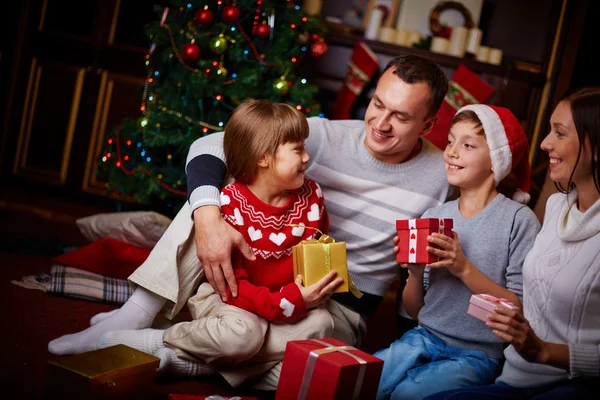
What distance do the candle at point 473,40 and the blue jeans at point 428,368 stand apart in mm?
3014

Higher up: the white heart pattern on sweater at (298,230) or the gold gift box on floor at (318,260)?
the white heart pattern on sweater at (298,230)

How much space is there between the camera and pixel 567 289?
147 cm

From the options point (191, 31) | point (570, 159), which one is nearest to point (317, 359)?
point (570, 159)

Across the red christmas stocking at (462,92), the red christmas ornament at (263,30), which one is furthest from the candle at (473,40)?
the red christmas ornament at (263,30)

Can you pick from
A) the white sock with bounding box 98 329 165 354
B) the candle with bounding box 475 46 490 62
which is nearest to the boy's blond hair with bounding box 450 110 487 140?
the white sock with bounding box 98 329 165 354

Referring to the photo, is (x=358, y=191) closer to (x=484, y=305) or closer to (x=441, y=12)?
(x=484, y=305)

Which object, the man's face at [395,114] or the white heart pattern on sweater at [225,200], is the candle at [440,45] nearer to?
the man's face at [395,114]

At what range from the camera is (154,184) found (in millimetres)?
3467

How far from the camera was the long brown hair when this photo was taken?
4.80 ft

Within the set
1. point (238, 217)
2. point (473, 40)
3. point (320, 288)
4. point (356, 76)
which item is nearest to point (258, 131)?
point (238, 217)

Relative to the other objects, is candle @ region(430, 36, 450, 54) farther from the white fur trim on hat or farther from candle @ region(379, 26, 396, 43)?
the white fur trim on hat

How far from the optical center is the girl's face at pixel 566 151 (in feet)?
4.91

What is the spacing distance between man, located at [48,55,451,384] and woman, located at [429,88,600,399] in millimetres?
712

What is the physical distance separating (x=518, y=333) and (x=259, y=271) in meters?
0.88
